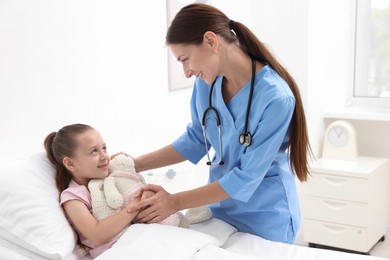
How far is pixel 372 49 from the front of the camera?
12.0 feet

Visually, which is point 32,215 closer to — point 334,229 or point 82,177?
point 82,177

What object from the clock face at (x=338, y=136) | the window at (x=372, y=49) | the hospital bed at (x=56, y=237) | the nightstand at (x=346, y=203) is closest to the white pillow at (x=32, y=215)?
the hospital bed at (x=56, y=237)

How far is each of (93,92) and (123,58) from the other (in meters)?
0.26

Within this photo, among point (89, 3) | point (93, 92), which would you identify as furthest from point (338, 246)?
point (89, 3)

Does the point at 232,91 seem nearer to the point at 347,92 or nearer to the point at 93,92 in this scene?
the point at 93,92

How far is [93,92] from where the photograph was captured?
7.55 ft

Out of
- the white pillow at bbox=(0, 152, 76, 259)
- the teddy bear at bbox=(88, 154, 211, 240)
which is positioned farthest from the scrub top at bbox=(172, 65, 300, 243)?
the white pillow at bbox=(0, 152, 76, 259)

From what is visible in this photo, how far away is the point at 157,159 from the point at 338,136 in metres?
1.75

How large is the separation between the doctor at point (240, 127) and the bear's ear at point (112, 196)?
7 centimetres

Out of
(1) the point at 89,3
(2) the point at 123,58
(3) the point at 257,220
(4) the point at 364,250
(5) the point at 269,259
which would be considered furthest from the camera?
(4) the point at 364,250

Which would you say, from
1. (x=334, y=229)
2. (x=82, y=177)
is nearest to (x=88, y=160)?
(x=82, y=177)

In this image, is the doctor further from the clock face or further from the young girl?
the clock face

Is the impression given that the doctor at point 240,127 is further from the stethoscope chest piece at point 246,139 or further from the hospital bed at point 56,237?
the hospital bed at point 56,237

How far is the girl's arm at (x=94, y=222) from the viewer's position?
171 centimetres
